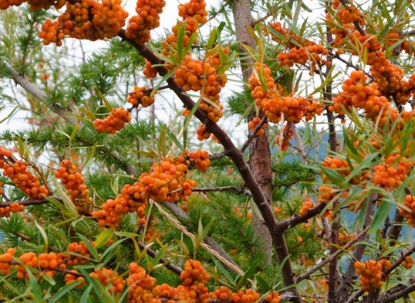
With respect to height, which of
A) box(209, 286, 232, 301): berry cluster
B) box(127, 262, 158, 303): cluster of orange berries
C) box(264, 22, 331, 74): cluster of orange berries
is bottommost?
box(209, 286, 232, 301): berry cluster

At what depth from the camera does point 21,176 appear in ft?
3.01

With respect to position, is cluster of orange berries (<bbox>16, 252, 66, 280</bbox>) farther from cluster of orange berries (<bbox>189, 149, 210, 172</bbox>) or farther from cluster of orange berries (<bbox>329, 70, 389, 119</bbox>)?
cluster of orange berries (<bbox>329, 70, 389, 119</bbox>)

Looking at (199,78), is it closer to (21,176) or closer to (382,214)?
(382,214)

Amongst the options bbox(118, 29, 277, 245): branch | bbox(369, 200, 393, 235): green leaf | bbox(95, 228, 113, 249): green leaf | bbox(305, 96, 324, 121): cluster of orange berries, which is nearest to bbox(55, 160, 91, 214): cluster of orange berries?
bbox(95, 228, 113, 249): green leaf

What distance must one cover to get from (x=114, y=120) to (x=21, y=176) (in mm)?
234

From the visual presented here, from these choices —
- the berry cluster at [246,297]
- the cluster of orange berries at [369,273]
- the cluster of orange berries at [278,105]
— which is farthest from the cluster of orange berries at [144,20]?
the cluster of orange berries at [369,273]

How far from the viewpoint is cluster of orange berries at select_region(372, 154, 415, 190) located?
58cm

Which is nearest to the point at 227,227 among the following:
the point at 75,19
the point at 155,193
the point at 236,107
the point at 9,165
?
the point at 236,107

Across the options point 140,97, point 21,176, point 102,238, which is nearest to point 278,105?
point 140,97

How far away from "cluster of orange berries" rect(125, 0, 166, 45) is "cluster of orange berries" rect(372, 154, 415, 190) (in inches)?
11.9

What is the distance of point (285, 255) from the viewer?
90 cm

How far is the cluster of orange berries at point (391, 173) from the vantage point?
0.58 m

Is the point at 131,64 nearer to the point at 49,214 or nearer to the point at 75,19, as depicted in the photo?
the point at 49,214

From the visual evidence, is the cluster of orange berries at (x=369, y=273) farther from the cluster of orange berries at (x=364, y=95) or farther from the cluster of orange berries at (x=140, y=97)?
the cluster of orange berries at (x=140, y=97)
